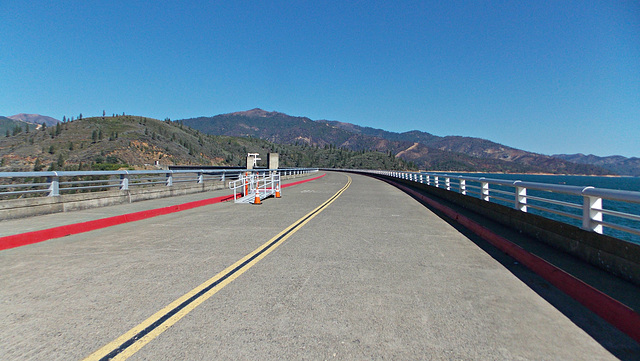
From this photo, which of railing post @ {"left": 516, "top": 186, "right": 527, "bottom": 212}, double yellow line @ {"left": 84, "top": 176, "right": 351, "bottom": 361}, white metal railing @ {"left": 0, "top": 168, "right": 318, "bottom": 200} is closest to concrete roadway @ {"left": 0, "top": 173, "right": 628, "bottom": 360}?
double yellow line @ {"left": 84, "top": 176, "right": 351, "bottom": 361}

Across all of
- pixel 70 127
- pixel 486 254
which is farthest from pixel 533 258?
pixel 70 127

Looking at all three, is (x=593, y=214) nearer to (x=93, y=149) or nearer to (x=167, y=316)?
(x=167, y=316)

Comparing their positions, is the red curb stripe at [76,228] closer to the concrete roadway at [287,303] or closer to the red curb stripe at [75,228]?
the red curb stripe at [75,228]

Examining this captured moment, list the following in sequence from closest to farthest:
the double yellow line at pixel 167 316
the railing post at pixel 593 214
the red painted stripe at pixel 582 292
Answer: the double yellow line at pixel 167 316 < the red painted stripe at pixel 582 292 < the railing post at pixel 593 214

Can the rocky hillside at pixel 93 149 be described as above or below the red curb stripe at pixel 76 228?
above

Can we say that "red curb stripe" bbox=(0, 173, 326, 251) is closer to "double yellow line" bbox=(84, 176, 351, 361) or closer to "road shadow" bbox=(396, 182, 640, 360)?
"double yellow line" bbox=(84, 176, 351, 361)

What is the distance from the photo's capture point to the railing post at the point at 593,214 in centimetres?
626

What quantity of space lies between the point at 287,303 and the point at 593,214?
5339mm

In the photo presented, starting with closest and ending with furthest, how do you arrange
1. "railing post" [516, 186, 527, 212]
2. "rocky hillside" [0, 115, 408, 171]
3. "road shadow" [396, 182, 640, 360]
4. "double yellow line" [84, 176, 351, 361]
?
"double yellow line" [84, 176, 351, 361] < "road shadow" [396, 182, 640, 360] < "railing post" [516, 186, 527, 212] < "rocky hillside" [0, 115, 408, 171]

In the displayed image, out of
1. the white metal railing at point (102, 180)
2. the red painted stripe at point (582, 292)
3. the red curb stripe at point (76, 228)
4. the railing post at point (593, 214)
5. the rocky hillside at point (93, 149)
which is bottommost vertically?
the red painted stripe at point (582, 292)

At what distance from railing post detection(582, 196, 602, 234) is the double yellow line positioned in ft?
18.3

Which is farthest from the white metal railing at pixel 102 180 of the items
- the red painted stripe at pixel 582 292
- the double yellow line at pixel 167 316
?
the red painted stripe at pixel 582 292

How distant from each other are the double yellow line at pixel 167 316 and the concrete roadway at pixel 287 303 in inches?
3.7

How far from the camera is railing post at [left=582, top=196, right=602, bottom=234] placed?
626 cm
